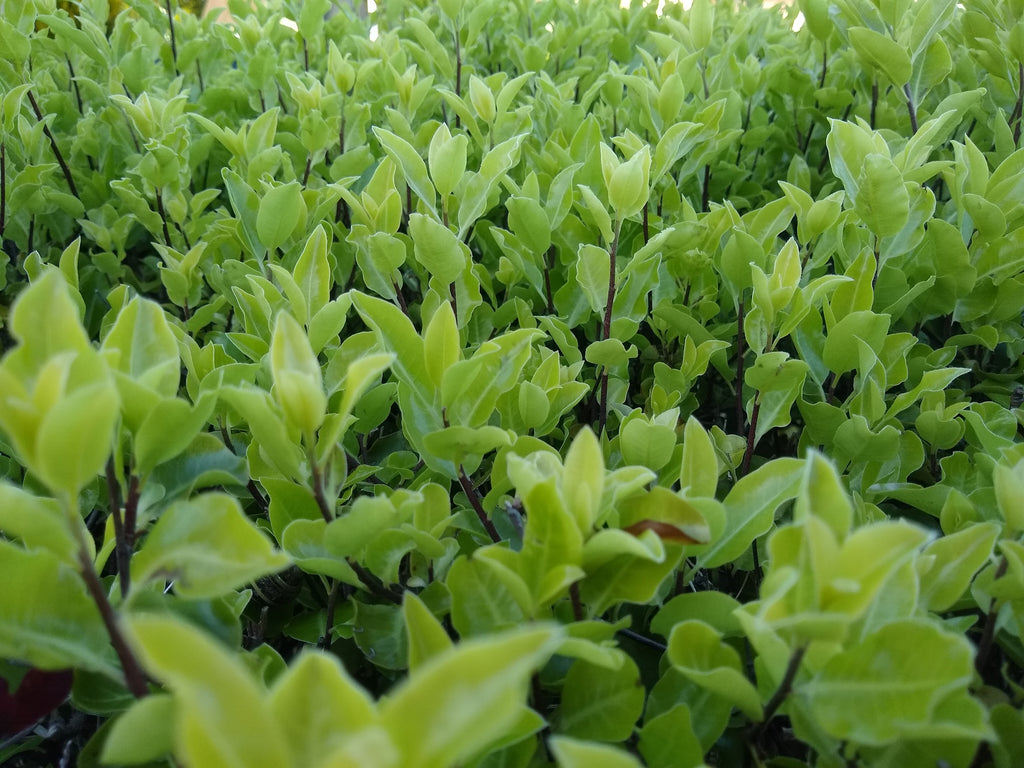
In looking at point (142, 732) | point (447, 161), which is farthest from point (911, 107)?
point (142, 732)

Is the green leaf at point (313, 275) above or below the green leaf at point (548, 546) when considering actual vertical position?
above

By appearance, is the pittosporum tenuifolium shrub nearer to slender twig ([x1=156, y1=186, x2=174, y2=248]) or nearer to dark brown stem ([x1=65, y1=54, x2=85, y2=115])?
slender twig ([x1=156, y1=186, x2=174, y2=248])

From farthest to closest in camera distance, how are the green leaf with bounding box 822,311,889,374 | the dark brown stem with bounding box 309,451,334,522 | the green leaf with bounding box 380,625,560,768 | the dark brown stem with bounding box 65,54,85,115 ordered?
the dark brown stem with bounding box 65,54,85,115, the green leaf with bounding box 822,311,889,374, the dark brown stem with bounding box 309,451,334,522, the green leaf with bounding box 380,625,560,768

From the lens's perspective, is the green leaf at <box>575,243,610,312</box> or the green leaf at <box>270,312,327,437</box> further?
the green leaf at <box>575,243,610,312</box>

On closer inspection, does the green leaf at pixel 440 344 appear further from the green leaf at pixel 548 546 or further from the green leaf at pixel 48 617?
the green leaf at pixel 48 617

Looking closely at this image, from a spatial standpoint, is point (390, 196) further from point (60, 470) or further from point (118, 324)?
point (60, 470)

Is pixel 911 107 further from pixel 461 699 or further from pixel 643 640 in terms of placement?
pixel 461 699

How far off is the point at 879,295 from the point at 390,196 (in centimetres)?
81

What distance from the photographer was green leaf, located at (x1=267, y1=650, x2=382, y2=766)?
0.46 meters

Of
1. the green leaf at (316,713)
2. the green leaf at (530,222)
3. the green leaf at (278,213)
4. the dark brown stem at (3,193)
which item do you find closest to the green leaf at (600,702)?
the green leaf at (316,713)

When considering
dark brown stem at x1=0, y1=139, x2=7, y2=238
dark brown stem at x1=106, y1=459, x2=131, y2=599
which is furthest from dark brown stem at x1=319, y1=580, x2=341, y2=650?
dark brown stem at x1=0, y1=139, x2=7, y2=238

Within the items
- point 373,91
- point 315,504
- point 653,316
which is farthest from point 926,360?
point 373,91

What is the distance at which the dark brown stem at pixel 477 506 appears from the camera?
0.89 metres

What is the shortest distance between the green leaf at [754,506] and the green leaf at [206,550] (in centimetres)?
49
